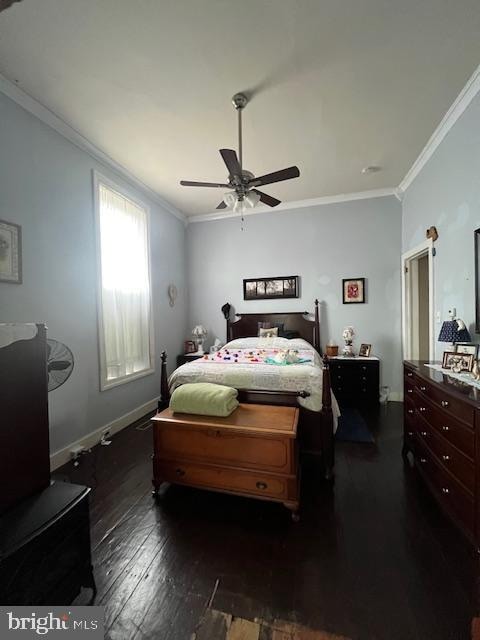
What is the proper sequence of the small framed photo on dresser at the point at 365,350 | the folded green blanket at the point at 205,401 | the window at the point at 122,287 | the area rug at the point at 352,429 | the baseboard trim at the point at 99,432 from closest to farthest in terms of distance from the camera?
the folded green blanket at the point at 205,401, the baseboard trim at the point at 99,432, the area rug at the point at 352,429, the window at the point at 122,287, the small framed photo on dresser at the point at 365,350

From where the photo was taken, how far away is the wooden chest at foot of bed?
5.73 feet

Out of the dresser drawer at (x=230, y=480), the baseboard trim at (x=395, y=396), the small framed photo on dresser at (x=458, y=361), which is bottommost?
the baseboard trim at (x=395, y=396)

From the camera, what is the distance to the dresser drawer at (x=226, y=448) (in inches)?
68.9

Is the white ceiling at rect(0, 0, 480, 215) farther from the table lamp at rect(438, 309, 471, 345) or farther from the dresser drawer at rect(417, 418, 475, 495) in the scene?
the dresser drawer at rect(417, 418, 475, 495)

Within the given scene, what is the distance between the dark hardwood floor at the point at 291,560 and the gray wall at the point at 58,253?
757mm

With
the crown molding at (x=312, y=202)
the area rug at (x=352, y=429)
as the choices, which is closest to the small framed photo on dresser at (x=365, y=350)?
the area rug at (x=352, y=429)

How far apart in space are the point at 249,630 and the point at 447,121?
3.93 metres

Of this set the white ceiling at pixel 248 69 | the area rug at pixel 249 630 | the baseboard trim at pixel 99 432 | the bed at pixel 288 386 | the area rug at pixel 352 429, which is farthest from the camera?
the area rug at pixel 352 429

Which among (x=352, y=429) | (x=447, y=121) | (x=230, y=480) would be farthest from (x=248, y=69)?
(x=352, y=429)

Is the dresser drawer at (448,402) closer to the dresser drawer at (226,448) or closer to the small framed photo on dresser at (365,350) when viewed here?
the dresser drawer at (226,448)

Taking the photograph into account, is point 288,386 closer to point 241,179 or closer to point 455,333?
point 455,333

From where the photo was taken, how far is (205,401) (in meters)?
2.01

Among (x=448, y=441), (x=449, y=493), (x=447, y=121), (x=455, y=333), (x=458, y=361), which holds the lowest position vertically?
(x=449, y=493)

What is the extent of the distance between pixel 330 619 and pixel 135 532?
1.17 m
